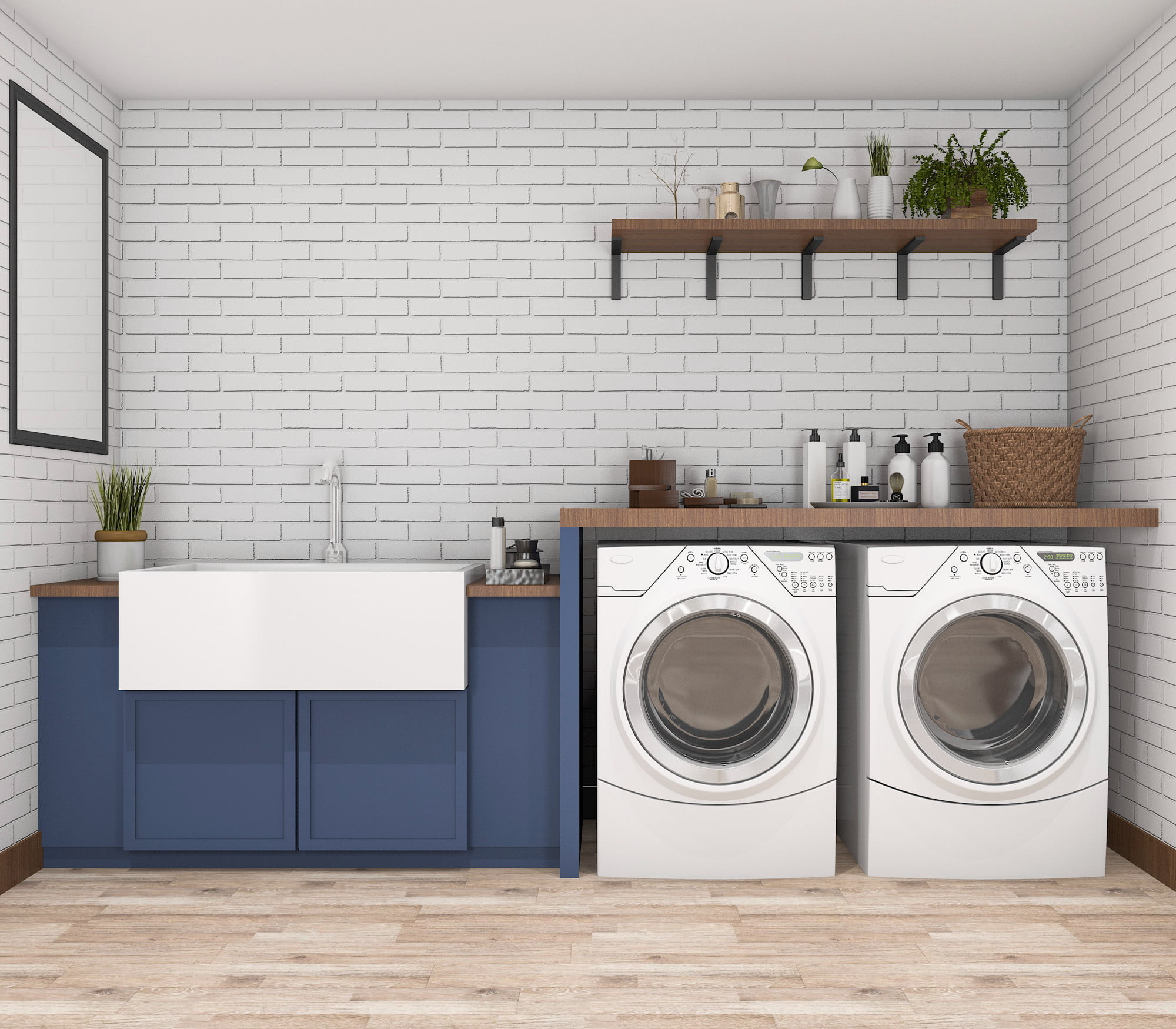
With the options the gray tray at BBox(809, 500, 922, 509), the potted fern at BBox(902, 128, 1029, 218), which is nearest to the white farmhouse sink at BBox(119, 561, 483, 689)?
the gray tray at BBox(809, 500, 922, 509)

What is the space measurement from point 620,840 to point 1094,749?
4.63 ft

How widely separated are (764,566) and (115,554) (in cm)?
208

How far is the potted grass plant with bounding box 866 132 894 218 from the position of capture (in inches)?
123

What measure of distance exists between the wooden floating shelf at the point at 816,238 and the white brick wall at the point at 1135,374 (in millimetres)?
293

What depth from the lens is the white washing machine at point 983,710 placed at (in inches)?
102

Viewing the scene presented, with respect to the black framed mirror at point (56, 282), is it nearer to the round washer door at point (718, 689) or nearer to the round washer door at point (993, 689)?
the round washer door at point (718, 689)

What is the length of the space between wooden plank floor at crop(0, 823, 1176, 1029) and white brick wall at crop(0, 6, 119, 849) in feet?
1.11

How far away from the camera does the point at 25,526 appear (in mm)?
2752

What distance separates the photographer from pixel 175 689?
8.72ft

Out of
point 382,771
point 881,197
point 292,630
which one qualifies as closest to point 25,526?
point 292,630

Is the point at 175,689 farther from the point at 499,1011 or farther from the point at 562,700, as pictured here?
the point at 499,1011

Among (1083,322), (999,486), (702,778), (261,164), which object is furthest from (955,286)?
(261,164)

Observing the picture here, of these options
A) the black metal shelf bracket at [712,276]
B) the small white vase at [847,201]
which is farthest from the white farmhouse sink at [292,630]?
the small white vase at [847,201]

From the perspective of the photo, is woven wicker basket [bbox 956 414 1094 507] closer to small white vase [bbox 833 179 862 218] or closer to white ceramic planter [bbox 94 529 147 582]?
small white vase [bbox 833 179 862 218]
